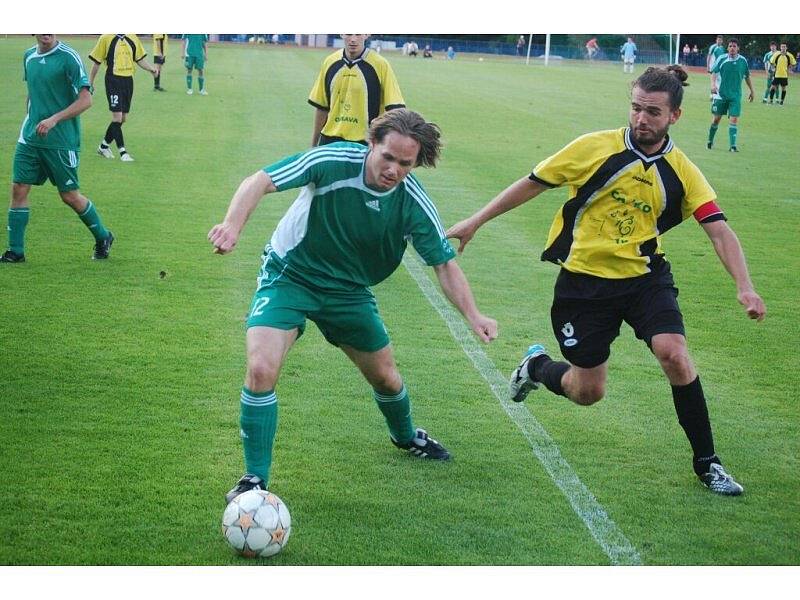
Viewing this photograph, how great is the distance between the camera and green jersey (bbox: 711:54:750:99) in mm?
Answer: 21938

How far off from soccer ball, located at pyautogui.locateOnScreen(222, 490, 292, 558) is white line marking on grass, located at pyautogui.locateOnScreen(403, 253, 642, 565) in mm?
1479

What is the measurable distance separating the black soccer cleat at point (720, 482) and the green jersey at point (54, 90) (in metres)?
6.87

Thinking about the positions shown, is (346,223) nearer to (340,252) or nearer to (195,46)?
(340,252)

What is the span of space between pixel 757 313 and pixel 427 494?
1894mm

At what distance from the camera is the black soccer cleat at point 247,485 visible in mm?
5139

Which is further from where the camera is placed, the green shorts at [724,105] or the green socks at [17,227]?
the green shorts at [724,105]

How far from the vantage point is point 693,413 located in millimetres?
5762

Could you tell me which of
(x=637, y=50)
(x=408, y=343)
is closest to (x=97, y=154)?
(x=408, y=343)

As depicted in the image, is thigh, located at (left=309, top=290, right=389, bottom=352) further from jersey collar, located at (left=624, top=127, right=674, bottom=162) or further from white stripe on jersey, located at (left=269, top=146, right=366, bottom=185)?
jersey collar, located at (left=624, top=127, right=674, bottom=162)

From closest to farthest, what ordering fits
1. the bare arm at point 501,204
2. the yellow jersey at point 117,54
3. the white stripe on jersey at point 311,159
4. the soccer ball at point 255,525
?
1. the soccer ball at point 255,525
2. the white stripe on jersey at point 311,159
3. the bare arm at point 501,204
4. the yellow jersey at point 117,54

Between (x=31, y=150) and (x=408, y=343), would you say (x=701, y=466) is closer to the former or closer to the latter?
(x=408, y=343)

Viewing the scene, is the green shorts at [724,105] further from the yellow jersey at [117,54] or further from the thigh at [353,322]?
the thigh at [353,322]

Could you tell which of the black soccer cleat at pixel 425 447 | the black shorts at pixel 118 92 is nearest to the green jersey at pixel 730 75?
the black shorts at pixel 118 92

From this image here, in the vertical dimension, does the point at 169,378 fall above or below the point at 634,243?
below
